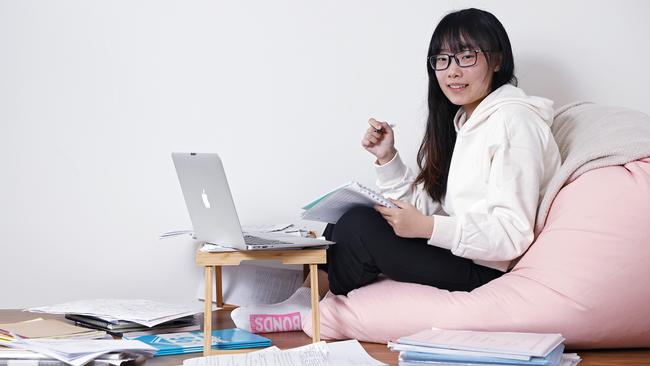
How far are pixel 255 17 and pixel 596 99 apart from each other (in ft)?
3.67

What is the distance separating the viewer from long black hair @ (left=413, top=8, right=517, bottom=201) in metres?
2.05

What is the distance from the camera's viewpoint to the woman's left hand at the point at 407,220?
5.99ft

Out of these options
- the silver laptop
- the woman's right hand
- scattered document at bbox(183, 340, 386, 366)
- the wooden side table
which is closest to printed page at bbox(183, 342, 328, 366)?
scattered document at bbox(183, 340, 386, 366)

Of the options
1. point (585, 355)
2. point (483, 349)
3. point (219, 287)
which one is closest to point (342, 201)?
point (483, 349)

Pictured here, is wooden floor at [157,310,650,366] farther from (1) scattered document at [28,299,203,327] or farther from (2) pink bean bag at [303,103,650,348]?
(1) scattered document at [28,299,203,327]

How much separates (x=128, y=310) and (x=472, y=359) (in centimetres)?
102

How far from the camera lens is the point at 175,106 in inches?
102

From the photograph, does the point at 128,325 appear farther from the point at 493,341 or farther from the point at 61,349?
the point at 493,341

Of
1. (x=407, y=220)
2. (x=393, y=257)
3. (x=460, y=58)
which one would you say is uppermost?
(x=460, y=58)

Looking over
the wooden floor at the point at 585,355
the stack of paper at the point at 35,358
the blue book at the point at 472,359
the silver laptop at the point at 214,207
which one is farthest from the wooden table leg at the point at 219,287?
the blue book at the point at 472,359

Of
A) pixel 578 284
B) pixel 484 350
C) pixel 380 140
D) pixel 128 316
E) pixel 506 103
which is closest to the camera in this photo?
pixel 484 350

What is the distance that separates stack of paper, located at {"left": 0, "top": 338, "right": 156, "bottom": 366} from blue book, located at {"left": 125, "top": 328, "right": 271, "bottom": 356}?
7cm

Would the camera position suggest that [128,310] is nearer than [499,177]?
No

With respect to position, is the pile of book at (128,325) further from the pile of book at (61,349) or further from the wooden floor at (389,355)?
the wooden floor at (389,355)
